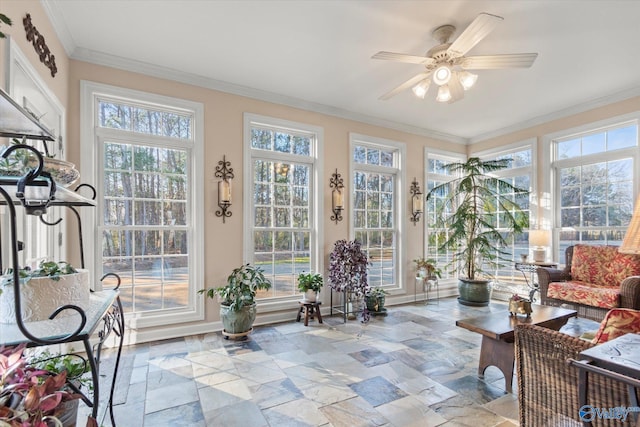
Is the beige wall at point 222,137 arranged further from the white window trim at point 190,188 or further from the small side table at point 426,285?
the small side table at point 426,285

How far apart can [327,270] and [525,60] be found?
326 centimetres

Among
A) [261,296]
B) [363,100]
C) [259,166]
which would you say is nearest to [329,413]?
[261,296]

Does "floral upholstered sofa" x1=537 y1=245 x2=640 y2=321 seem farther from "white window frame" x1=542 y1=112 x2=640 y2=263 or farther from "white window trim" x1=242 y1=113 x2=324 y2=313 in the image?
"white window trim" x1=242 y1=113 x2=324 y2=313

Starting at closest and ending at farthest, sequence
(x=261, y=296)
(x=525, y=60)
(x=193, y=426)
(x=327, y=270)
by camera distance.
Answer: (x=193, y=426) < (x=525, y=60) < (x=261, y=296) < (x=327, y=270)

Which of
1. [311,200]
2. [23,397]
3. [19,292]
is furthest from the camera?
[311,200]

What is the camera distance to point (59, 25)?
108 inches

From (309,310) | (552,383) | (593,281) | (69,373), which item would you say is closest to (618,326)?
(552,383)

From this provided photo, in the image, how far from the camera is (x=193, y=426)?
2.08m

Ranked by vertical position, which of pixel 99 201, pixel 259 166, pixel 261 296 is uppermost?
pixel 259 166

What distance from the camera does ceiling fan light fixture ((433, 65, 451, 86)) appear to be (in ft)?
9.18

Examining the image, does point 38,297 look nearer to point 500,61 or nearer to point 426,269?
point 500,61

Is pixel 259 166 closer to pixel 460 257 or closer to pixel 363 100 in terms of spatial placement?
pixel 363 100

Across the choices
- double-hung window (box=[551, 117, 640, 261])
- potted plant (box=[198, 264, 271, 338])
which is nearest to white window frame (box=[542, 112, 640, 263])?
double-hung window (box=[551, 117, 640, 261])

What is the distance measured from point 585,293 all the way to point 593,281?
1.74ft
